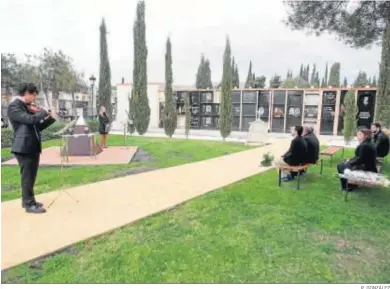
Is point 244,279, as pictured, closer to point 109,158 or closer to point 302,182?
point 302,182

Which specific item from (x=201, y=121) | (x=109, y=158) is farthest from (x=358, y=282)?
(x=201, y=121)

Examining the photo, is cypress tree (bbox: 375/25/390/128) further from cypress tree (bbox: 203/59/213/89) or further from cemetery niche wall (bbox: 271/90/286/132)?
cypress tree (bbox: 203/59/213/89)

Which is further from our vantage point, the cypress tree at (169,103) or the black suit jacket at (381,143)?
the cypress tree at (169,103)

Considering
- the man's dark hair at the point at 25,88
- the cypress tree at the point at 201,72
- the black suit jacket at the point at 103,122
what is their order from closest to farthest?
the man's dark hair at the point at 25,88
the black suit jacket at the point at 103,122
the cypress tree at the point at 201,72

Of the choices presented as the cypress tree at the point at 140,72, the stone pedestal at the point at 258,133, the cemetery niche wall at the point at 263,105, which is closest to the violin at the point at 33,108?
the stone pedestal at the point at 258,133

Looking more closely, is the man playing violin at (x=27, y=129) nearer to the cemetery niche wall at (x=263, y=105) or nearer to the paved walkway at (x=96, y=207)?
the paved walkway at (x=96, y=207)

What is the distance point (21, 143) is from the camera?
3.90m

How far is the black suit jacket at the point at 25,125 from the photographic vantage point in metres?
3.81

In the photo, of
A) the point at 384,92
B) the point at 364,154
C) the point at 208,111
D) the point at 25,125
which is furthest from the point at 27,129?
the point at 208,111

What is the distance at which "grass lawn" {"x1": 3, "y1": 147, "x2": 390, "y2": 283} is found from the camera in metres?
2.72

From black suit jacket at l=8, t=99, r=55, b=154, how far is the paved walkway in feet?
2.85

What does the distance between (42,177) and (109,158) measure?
8.62 ft

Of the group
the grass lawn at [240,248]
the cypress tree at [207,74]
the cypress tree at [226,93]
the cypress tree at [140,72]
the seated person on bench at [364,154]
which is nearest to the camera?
the grass lawn at [240,248]

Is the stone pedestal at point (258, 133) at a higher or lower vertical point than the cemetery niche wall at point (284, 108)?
lower
